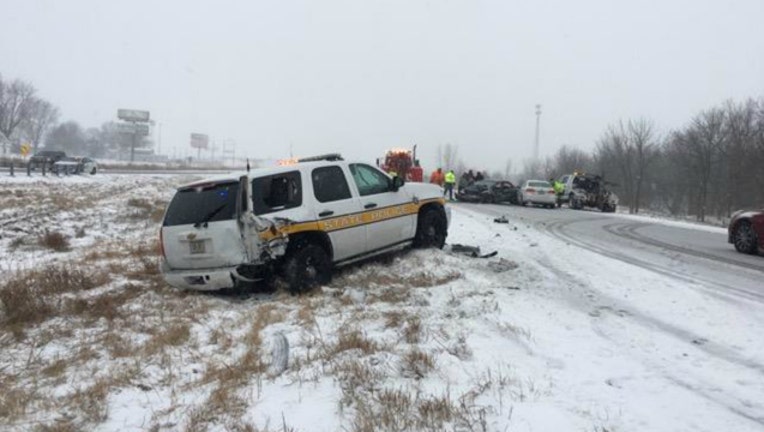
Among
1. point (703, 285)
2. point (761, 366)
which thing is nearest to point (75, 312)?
point (761, 366)

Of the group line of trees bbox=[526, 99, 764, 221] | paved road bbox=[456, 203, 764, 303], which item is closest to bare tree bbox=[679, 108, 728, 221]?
line of trees bbox=[526, 99, 764, 221]

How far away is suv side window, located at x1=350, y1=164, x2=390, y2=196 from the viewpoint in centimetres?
892

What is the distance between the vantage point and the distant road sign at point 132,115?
110188mm

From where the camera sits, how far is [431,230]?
1026cm

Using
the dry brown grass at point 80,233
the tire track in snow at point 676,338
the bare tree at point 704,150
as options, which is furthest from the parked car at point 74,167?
the bare tree at point 704,150

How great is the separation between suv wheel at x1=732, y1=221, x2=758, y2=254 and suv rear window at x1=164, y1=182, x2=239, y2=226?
1125 centimetres

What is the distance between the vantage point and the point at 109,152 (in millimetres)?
156625

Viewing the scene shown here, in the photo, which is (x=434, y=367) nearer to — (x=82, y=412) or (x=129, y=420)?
(x=129, y=420)

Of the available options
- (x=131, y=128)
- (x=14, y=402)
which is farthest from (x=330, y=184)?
(x=131, y=128)

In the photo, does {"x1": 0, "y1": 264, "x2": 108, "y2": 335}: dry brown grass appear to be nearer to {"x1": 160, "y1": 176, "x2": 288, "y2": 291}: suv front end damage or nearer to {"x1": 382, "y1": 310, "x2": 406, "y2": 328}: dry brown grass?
{"x1": 160, "y1": 176, "x2": 288, "y2": 291}: suv front end damage

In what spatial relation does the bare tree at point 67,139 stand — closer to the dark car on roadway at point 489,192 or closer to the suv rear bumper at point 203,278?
the dark car on roadway at point 489,192

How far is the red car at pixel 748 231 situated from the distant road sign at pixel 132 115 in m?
113

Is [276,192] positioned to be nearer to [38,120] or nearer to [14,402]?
[14,402]

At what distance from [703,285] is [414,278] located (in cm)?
422
